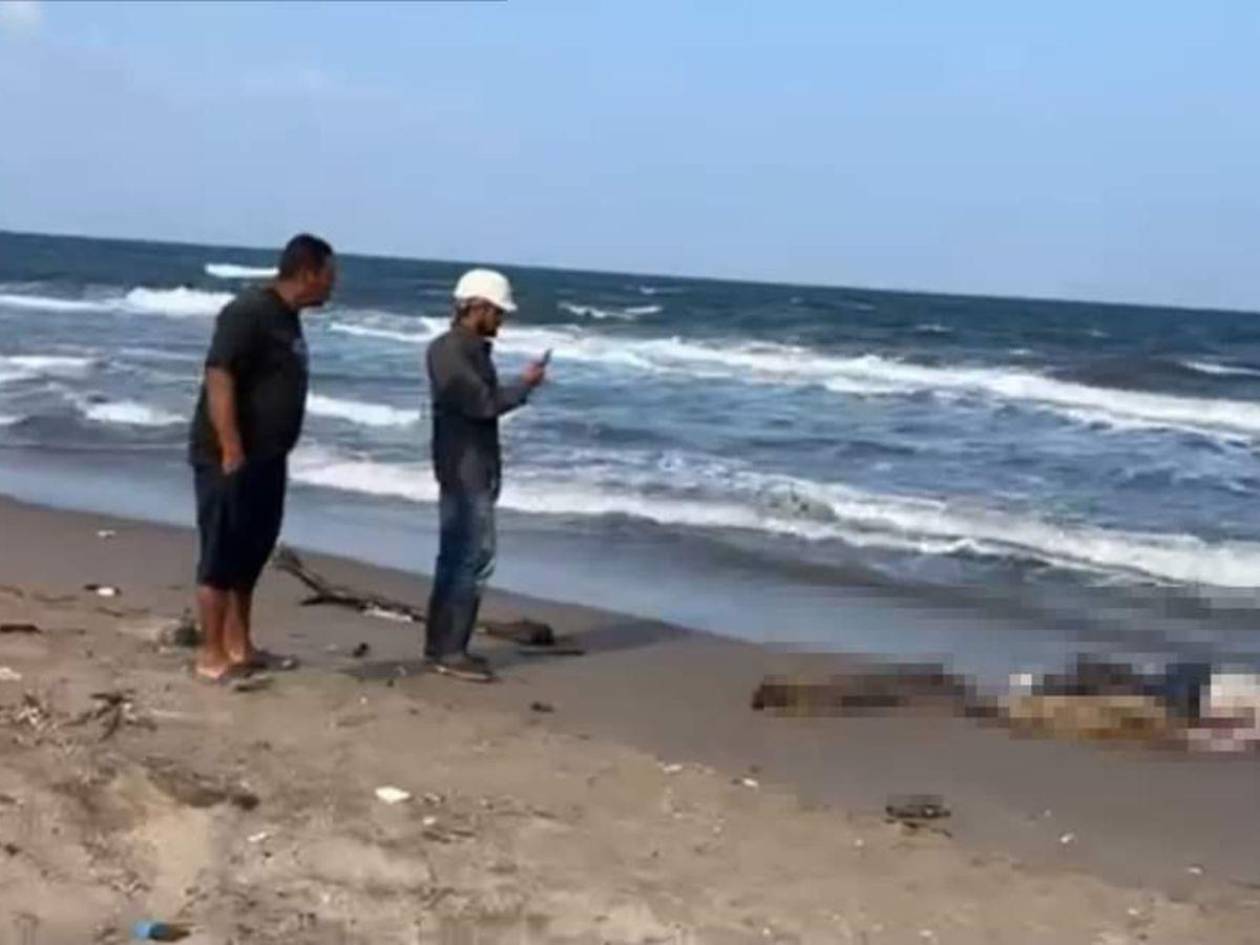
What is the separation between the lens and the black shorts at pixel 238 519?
23.6ft

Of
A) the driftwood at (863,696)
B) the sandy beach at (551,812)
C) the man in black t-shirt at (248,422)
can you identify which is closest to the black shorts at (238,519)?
the man in black t-shirt at (248,422)

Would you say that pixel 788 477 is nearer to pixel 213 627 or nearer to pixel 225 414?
pixel 213 627

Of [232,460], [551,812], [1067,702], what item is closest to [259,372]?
[232,460]

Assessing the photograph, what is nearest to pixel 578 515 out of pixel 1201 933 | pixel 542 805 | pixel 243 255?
pixel 542 805

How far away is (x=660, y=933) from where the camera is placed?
15.5ft

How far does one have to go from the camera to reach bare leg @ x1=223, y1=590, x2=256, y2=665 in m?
7.48

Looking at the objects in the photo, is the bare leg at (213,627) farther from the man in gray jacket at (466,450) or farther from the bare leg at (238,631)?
the man in gray jacket at (466,450)

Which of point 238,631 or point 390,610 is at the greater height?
point 238,631

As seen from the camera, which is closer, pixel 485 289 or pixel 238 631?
pixel 238 631

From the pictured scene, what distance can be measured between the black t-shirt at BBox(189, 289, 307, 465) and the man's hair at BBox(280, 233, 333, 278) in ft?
0.32

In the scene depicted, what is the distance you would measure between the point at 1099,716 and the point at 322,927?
12.6 ft

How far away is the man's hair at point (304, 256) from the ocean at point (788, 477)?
3.03 meters

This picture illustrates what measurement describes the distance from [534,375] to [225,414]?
1187 millimetres

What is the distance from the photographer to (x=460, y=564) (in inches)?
313
